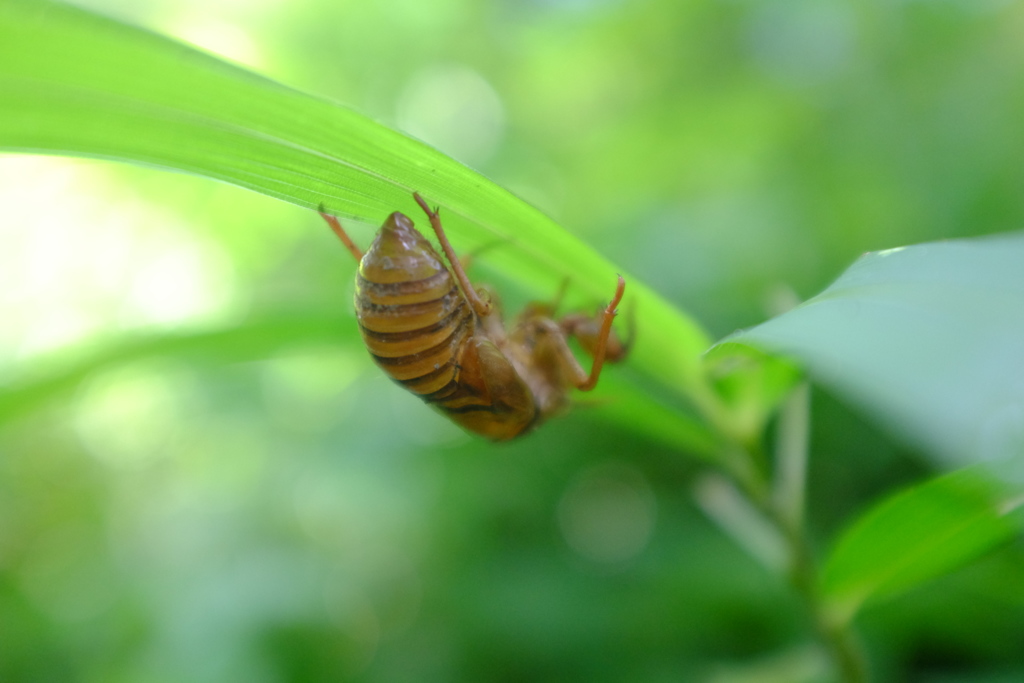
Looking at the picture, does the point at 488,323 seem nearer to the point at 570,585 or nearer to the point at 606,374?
the point at 606,374

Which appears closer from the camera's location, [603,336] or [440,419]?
[603,336]

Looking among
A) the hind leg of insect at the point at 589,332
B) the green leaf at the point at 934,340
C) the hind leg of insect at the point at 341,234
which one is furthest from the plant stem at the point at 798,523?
the hind leg of insect at the point at 341,234

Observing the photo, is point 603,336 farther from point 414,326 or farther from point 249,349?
point 249,349

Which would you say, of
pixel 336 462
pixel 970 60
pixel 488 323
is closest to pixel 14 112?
pixel 488 323

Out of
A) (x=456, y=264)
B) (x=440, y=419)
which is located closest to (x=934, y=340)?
(x=456, y=264)

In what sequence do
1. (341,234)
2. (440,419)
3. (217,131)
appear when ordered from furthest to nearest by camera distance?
(440,419), (341,234), (217,131)

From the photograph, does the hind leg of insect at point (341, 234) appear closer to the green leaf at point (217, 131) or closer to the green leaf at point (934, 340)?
the green leaf at point (217, 131)

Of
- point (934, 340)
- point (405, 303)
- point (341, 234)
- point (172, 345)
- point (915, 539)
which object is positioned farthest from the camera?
point (172, 345)
